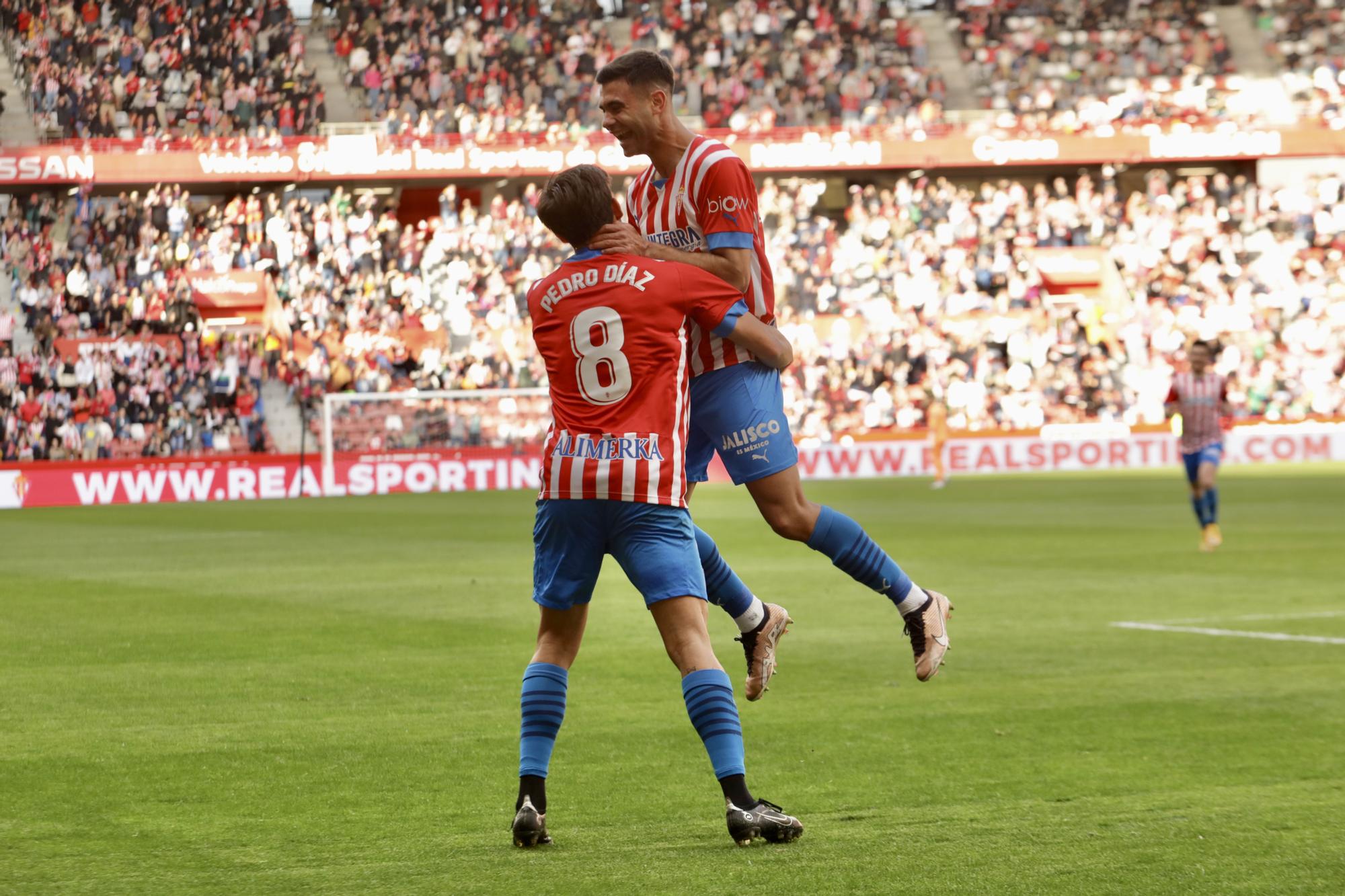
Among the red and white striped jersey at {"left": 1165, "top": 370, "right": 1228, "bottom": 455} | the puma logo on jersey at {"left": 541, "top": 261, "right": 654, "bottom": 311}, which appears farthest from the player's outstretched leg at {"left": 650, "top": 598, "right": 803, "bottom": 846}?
the red and white striped jersey at {"left": 1165, "top": 370, "right": 1228, "bottom": 455}

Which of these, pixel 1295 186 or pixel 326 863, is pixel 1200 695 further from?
pixel 1295 186

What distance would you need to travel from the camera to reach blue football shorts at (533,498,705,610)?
533 cm

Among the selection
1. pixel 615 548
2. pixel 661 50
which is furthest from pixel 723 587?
pixel 661 50

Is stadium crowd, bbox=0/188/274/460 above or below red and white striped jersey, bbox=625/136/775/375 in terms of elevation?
below

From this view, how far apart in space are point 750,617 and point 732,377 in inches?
33.0

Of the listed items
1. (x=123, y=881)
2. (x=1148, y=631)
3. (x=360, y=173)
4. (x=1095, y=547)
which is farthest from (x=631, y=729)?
(x=360, y=173)

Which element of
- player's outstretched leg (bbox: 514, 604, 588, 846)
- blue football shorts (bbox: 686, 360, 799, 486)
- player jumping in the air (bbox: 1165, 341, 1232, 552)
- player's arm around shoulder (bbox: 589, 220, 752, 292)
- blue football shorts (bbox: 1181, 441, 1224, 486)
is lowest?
blue football shorts (bbox: 1181, 441, 1224, 486)

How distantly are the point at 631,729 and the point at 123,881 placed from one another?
3293 mm

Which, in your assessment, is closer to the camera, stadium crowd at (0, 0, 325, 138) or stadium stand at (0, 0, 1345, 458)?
stadium stand at (0, 0, 1345, 458)

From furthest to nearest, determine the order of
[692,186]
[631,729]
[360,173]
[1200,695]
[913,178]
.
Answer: [913,178] → [360,173] → [1200,695] → [631,729] → [692,186]

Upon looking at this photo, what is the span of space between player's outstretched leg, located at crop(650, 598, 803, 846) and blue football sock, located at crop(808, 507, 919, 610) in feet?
3.39

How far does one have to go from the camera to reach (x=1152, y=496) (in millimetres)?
27219

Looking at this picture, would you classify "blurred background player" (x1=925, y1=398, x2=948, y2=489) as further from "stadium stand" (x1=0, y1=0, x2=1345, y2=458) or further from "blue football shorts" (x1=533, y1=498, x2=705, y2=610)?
"blue football shorts" (x1=533, y1=498, x2=705, y2=610)

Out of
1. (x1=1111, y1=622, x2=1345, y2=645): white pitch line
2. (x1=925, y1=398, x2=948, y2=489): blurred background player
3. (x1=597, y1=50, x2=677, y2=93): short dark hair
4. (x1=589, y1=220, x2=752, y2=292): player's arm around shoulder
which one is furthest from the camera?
(x1=925, y1=398, x2=948, y2=489): blurred background player
